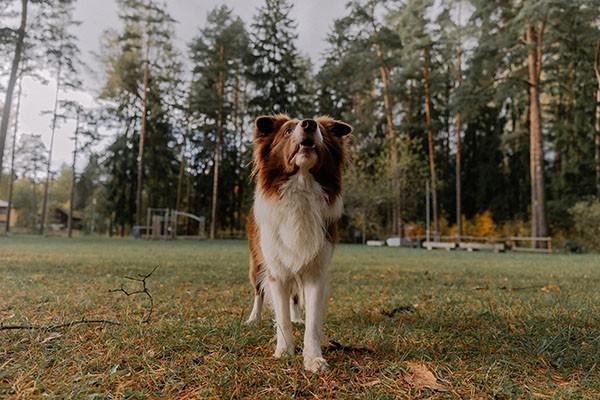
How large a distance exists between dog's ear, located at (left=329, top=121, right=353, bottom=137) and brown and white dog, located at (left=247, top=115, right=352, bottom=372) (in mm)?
101

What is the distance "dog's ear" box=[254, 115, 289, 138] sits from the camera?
2828mm

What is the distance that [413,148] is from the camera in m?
27.9

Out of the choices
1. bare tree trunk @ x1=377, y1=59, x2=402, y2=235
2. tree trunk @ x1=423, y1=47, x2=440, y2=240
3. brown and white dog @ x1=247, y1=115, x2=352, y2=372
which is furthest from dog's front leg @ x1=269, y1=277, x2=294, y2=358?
tree trunk @ x1=423, y1=47, x2=440, y2=240

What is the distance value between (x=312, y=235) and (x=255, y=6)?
106 ft

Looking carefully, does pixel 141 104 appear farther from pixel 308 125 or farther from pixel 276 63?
pixel 308 125

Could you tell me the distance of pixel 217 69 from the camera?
29281mm

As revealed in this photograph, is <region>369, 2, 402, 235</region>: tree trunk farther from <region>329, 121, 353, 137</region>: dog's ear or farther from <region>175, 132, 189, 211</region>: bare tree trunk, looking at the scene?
<region>329, 121, 353, 137</region>: dog's ear

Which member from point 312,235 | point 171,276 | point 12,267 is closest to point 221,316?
point 312,235

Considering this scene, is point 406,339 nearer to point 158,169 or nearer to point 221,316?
point 221,316

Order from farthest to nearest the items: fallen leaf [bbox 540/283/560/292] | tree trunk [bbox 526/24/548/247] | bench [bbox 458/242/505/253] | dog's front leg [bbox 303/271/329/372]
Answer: bench [bbox 458/242/505/253]
tree trunk [bbox 526/24/548/247]
fallen leaf [bbox 540/283/560/292]
dog's front leg [bbox 303/271/329/372]

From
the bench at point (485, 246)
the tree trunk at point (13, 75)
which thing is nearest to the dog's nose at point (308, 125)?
the tree trunk at point (13, 75)

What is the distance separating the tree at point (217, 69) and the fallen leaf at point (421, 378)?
27416 mm

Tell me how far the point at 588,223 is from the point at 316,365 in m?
20.1

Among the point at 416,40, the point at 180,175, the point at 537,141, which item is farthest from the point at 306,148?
the point at 180,175
